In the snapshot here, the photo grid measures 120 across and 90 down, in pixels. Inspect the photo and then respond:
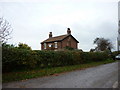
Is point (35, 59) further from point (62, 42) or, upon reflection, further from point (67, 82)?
point (62, 42)

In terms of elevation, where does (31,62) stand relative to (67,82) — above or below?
above

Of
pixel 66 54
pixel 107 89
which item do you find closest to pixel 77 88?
pixel 107 89

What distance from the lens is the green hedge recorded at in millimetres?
10346

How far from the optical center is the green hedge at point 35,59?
10.3 meters

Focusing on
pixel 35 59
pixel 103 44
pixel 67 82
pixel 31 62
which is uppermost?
A: pixel 103 44

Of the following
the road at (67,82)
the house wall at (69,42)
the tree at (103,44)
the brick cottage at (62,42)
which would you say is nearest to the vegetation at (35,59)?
the road at (67,82)

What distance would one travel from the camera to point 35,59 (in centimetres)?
1286

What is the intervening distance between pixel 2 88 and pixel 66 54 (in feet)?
37.6

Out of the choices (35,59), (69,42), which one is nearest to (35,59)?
(35,59)

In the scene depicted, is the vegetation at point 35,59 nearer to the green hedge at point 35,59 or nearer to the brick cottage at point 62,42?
the green hedge at point 35,59

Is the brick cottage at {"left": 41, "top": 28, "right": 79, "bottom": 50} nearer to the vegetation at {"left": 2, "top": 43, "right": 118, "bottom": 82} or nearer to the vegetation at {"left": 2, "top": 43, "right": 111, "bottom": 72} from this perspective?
the vegetation at {"left": 2, "top": 43, "right": 111, "bottom": 72}

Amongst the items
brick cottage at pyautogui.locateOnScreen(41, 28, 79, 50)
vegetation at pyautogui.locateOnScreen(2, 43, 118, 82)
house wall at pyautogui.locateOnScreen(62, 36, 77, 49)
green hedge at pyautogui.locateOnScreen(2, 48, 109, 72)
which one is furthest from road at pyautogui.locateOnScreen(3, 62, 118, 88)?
house wall at pyautogui.locateOnScreen(62, 36, 77, 49)

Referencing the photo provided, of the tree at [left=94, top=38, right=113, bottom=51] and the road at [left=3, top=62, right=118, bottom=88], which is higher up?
the tree at [left=94, top=38, right=113, bottom=51]

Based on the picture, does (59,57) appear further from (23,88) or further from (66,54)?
(23,88)
